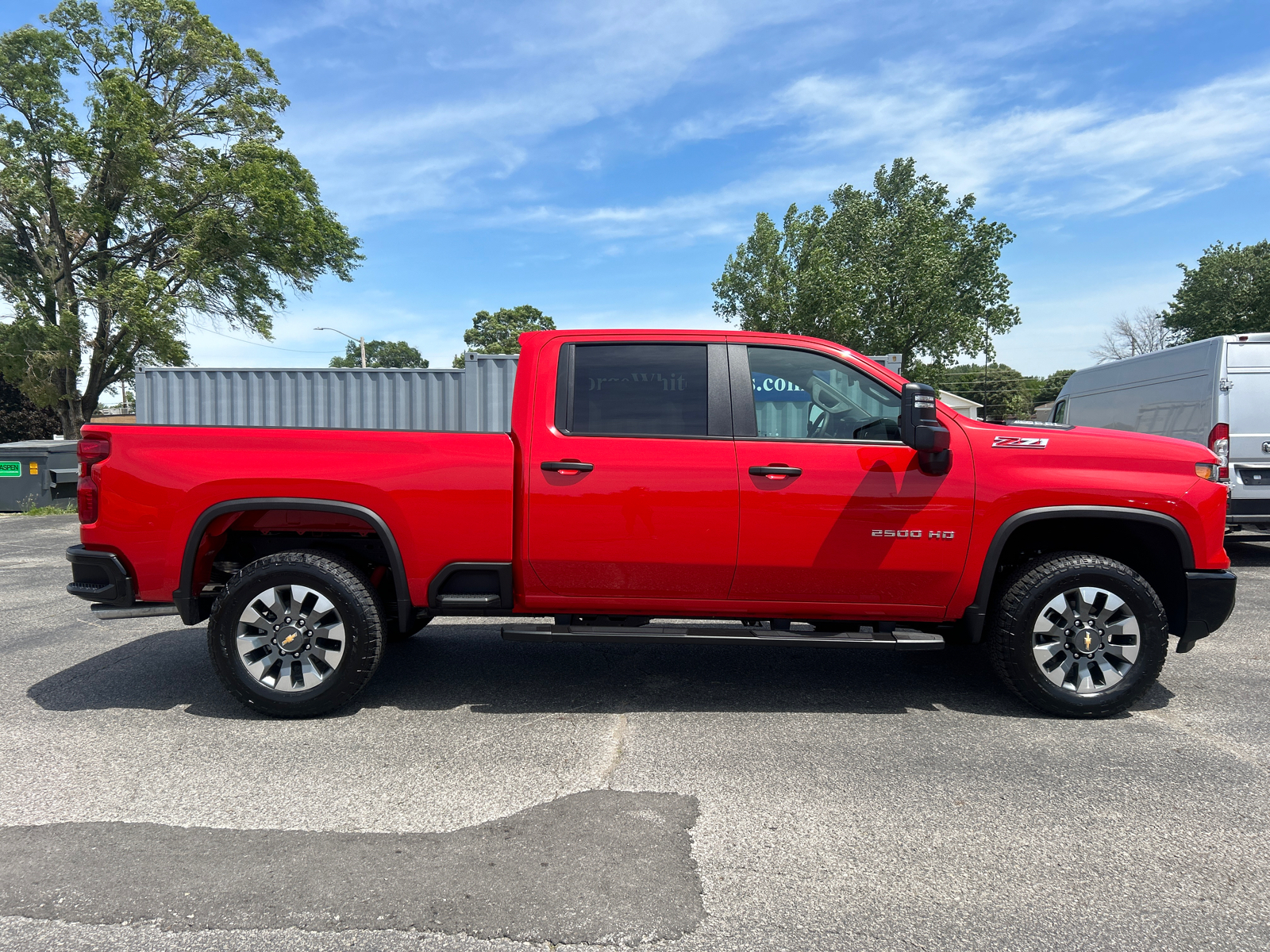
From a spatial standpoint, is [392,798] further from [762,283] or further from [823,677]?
[762,283]

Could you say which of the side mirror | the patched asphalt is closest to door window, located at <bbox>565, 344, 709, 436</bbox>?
the side mirror

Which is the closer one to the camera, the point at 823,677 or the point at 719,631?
the point at 719,631

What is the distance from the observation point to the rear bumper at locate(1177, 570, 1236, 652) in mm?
3994

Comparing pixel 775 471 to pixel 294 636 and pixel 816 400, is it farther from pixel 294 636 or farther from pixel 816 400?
pixel 294 636

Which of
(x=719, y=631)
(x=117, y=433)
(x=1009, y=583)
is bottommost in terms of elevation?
(x=719, y=631)

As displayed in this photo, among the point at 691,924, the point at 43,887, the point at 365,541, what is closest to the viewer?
the point at 691,924

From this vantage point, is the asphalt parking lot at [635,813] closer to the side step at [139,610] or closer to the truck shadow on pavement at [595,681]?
the truck shadow on pavement at [595,681]

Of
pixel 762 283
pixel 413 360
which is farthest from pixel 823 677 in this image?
pixel 413 360

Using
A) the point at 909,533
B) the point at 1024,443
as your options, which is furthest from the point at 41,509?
the point at 1024,443

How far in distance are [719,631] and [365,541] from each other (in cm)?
200

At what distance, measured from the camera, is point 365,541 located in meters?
4.39

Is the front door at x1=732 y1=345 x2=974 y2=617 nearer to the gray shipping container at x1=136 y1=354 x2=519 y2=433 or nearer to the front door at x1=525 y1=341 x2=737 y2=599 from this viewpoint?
the front door at x1=525 y1=341 x2=737 y2=599

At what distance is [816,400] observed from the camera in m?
4.22

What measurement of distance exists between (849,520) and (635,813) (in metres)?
1.76
